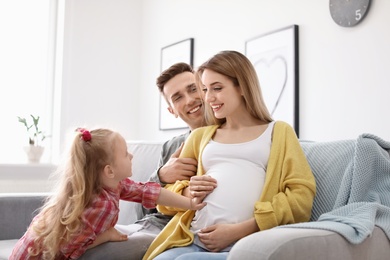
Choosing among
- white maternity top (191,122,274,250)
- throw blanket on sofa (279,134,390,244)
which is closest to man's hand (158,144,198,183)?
white maternity top (191,122,274,250)

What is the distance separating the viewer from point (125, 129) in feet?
14.1

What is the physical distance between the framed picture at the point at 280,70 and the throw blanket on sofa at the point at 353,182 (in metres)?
1.24

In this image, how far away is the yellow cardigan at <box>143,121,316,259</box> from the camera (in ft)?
4.34

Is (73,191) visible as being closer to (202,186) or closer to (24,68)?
(202,186)

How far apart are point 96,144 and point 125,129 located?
9.49 feet

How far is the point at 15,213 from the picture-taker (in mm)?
2043

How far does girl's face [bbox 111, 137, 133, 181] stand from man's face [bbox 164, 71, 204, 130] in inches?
20.8

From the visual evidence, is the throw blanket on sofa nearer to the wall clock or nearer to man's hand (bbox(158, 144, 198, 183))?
man's hand (bbox(158, 144, 198, 183))

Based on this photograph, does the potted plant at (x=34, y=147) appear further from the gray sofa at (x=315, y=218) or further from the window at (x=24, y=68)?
the gray sofa at (x=315, y=218)

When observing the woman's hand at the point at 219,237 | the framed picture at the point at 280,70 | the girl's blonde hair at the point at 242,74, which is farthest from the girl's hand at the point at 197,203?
the framed picture at the point at 280,70

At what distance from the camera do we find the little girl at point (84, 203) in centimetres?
134

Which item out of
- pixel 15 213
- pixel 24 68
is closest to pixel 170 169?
pixel 15 213

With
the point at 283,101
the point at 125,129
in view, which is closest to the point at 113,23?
the point at 125,129

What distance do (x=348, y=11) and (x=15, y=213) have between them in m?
1.97
